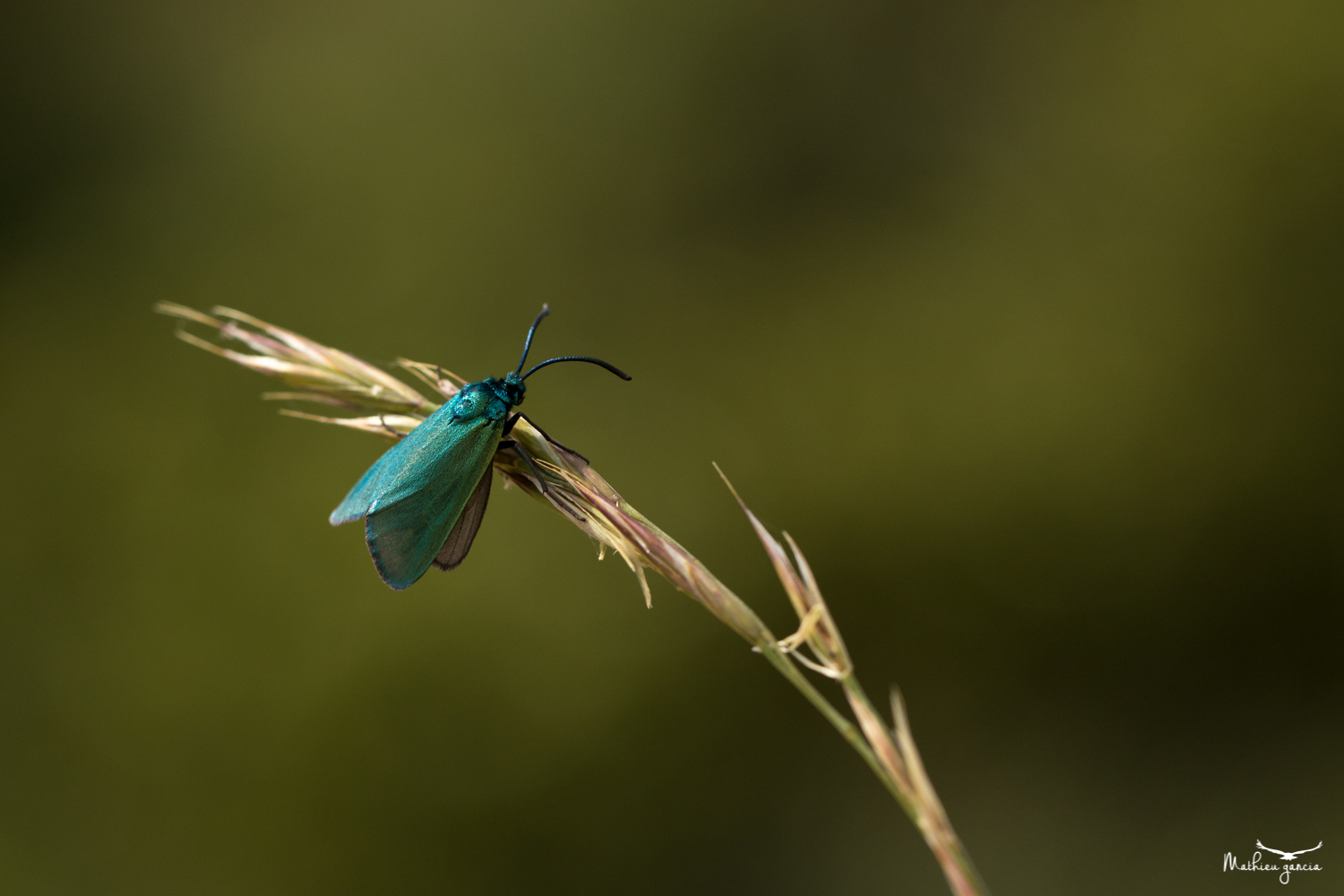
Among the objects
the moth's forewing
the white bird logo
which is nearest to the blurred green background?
the white bird logo

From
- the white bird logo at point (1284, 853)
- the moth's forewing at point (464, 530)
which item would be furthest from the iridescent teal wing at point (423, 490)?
the white bird logo at point (1284, 853)

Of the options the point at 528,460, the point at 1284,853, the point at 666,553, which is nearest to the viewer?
the point at 666,553

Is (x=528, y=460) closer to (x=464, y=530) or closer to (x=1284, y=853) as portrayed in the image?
(x=464, y=530)

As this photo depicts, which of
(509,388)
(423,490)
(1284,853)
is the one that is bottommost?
(1284,853)

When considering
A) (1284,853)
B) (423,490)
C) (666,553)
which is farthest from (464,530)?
(1284,853)

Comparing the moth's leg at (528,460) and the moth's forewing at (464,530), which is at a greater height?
the moth's leg at (528,460)

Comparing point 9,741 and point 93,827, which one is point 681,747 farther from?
point 9,741

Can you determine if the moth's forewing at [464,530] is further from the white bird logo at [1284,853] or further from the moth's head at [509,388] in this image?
the white bird logo at [1284,853]
